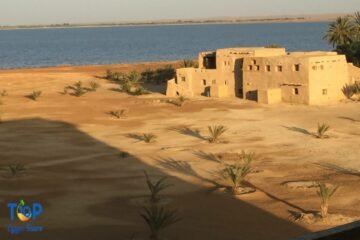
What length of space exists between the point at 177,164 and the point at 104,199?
4.03 m

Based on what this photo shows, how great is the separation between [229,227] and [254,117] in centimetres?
1492

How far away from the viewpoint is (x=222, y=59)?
32250 mm

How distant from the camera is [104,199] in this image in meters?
12.5

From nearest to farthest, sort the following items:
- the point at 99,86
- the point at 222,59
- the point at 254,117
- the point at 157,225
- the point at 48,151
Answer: the point at 157,225 < the point at 48,151 < the point at 254,117 < the point at 222,59 < the point at 99,86

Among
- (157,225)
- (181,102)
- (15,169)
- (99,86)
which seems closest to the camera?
(157,225)

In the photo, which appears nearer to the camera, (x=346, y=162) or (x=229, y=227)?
(x=229, y=227)

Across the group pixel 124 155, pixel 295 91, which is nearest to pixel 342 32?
pixel 295 91

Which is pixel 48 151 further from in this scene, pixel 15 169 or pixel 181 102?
pixel 181 102

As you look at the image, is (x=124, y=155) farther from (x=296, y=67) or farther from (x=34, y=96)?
(x=34, y=96)

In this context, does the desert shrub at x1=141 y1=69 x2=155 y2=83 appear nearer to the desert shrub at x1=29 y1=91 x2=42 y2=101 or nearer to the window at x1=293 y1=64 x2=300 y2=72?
the desert shrub at x1=29 y1=91 x2=42 y2=101

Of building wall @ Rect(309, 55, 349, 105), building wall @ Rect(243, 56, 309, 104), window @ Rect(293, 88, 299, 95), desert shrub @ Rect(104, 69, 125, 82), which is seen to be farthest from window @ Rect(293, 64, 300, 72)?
desert shrub @ Rect(104, 69, 125, 82)

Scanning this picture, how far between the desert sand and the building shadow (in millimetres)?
23

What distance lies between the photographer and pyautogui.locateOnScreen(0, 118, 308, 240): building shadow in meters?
10.1

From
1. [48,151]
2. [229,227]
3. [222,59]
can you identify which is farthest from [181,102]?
[229,227]
